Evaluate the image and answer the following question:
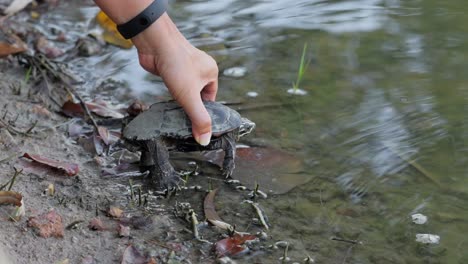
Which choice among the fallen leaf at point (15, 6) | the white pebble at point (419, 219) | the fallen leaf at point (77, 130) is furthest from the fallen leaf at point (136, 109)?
the fallen leaf at point (15, 6)

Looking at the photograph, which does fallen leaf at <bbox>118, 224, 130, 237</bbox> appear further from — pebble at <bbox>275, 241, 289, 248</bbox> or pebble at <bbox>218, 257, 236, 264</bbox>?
pebble at <bbox>275, 241, 289, 248</bbox>

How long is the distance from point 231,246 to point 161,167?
2.22 ft

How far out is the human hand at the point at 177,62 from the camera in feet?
11.0

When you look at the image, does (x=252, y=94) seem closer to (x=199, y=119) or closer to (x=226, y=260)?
(x=199, y=119)

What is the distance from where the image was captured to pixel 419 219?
3.74 meters

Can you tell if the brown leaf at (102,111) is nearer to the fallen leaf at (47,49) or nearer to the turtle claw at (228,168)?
the turtle claw at (228,168)

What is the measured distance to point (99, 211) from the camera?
363cm

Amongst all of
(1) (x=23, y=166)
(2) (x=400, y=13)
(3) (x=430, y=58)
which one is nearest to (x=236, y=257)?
(1) (x=23, y=166)

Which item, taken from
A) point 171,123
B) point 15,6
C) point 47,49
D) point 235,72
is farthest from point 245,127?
point 15,6

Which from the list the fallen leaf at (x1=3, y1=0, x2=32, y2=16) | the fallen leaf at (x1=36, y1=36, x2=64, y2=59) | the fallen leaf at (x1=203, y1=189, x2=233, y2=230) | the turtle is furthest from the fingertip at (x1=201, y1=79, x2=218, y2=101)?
the fallen leaf at (x1=3, y1=0, x2=32, y2=16)

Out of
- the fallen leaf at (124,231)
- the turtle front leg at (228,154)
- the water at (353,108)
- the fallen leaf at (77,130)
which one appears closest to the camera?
the fallen leaf at (124,231)

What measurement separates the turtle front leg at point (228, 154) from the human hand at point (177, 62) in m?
0.44

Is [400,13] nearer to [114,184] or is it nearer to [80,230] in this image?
[114,184]

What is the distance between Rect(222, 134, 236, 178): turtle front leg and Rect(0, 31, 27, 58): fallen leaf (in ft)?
6.85
